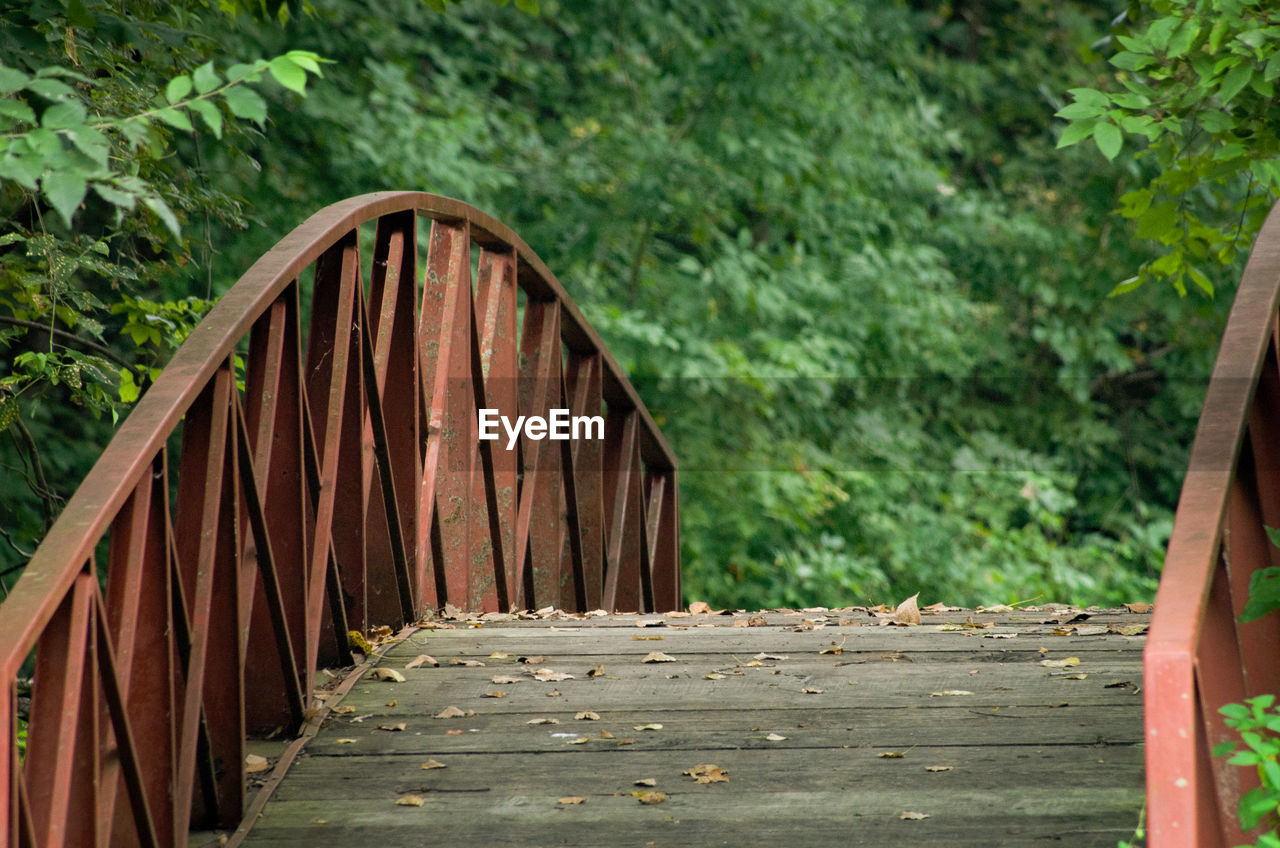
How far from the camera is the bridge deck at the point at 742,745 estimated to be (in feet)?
8.23

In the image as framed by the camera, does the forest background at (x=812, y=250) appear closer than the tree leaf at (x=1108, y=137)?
No

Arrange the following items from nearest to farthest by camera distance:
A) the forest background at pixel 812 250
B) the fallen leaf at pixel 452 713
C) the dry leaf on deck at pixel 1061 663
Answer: the fallen leaf at pixel 452 713
the dry leaf on deck at pixel 1061 663
the forest background at pixel 812 250

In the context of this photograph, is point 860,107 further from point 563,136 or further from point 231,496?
point 231,496

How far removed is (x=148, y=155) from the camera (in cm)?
356

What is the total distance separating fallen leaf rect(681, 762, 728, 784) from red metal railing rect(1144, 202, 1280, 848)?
3.65ft

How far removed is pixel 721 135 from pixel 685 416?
2.38m

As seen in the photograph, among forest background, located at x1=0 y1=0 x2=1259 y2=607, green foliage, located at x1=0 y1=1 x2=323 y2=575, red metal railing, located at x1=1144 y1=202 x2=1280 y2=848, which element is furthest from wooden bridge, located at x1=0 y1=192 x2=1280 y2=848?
forest background, located at x1=0 y1=0 x2=1259 y2=607

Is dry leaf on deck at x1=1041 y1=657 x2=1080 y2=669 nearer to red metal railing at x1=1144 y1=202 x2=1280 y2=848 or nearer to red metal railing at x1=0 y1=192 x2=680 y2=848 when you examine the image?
red metal railing at x1=1144 y1=202 x2=1280 y2=848

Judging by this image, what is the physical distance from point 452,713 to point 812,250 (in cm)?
905

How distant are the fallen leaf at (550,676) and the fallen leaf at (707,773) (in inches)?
29.2

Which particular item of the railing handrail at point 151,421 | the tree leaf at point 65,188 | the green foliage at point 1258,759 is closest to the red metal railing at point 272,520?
the railing handrail at point 151,421

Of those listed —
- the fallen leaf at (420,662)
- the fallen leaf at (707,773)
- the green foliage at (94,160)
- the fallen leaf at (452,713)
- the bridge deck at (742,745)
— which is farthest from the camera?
the fallen leaf at (420,662)

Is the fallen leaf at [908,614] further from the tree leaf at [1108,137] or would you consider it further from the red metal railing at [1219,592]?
the red metal railing at [1219,592]

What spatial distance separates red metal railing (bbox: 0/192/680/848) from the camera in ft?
6.60
